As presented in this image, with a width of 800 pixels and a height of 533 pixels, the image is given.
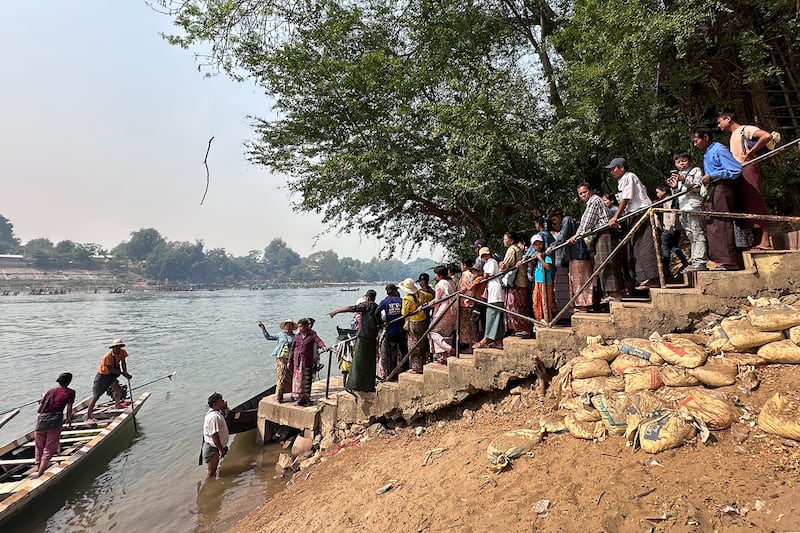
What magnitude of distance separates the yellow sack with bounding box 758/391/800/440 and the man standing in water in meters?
7.74

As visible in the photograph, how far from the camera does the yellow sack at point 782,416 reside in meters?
2.53

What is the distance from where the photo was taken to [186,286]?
111500mm

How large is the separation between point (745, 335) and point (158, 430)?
1335 centimetres

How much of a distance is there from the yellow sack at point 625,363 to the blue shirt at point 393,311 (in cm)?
348

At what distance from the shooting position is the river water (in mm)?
6680

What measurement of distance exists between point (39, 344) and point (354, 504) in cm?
3516

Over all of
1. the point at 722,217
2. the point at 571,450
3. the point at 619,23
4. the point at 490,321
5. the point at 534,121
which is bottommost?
the point at 571,450

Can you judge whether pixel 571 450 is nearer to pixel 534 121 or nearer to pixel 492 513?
pixel 492 513

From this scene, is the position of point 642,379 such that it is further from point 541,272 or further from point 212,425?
point 212,425

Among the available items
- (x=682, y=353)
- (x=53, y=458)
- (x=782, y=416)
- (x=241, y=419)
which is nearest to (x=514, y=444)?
(x=682, y=353)

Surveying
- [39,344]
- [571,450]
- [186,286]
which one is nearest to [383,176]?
[571,450]

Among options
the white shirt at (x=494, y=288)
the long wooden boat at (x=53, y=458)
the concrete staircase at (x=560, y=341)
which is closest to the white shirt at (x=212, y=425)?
the concrete staircase at (x=560, y=341)

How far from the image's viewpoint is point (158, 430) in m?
11.1

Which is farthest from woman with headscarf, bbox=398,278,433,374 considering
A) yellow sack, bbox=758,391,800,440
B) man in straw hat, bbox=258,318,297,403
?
yellow sack, bbox=758,391,800,440
